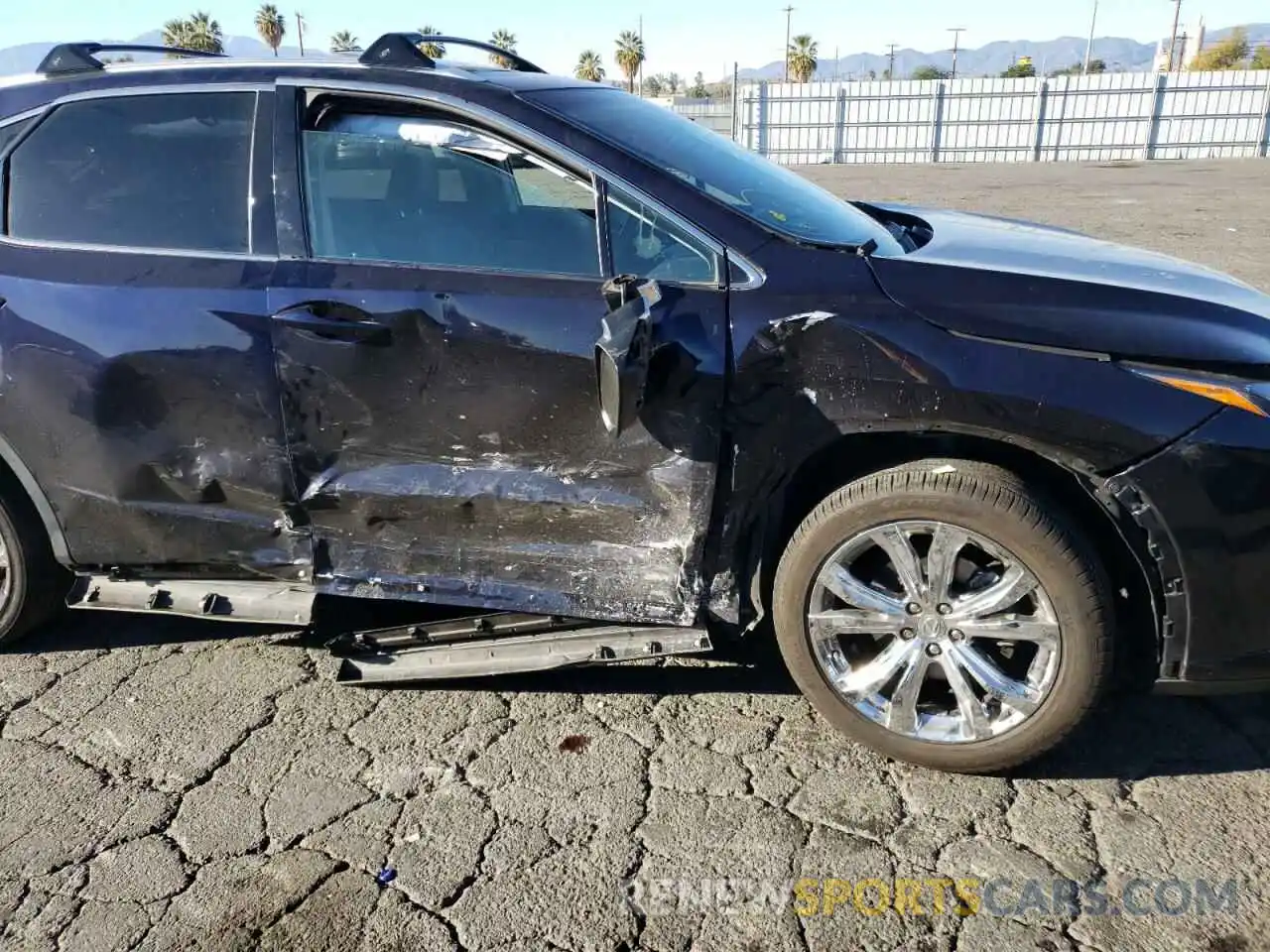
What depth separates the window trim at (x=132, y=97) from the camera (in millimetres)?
3152

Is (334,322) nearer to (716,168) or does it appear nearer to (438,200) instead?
(438,200)

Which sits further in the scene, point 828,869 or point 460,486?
point 460,486

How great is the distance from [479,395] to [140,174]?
1.41 meters

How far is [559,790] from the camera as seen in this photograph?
9.40 feet

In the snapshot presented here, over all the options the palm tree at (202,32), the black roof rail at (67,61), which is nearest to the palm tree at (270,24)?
the palm tree at (202,32)

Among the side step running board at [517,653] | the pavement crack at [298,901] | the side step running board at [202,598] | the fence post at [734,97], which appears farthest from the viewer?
the fence post at [734,97]

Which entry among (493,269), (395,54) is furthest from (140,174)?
(493,269)

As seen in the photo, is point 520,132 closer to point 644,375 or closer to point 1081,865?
point 644,375

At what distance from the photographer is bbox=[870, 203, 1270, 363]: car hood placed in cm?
260

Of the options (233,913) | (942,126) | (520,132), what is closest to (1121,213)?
(520,132)

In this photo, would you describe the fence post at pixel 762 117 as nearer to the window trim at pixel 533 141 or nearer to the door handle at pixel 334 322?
the window trim at pixel 533 141

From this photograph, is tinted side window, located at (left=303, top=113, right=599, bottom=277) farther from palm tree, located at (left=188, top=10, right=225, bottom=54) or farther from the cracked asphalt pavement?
palm tree, located at (left=188, top=10, right=225, bottom=54)

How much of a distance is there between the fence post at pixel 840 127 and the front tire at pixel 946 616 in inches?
1301

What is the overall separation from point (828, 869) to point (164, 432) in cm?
234
